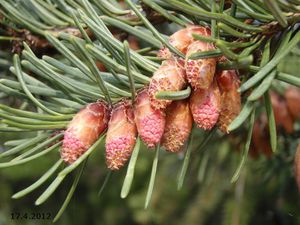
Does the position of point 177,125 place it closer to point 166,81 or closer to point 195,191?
point 166,81

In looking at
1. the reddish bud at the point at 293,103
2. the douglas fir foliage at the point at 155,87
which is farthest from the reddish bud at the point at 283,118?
the douglas fir foliage at the point at 155,87

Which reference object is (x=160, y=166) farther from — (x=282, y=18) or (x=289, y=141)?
(x=282, y=18)

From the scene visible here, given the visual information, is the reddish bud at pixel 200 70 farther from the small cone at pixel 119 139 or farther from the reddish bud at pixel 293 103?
the reddish bud at pixel 293 103

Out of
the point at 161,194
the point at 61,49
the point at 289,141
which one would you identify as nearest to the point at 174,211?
the point at 161,194

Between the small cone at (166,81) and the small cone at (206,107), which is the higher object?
the small cone at (166,81)

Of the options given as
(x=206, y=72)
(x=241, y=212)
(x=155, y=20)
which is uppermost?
(x=155, y=20)

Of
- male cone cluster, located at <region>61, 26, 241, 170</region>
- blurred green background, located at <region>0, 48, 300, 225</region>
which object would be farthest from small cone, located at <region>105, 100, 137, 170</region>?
blurred green background, located at <region>0, 48, 300, 225</region>

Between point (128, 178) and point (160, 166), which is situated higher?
point (160, 166)
